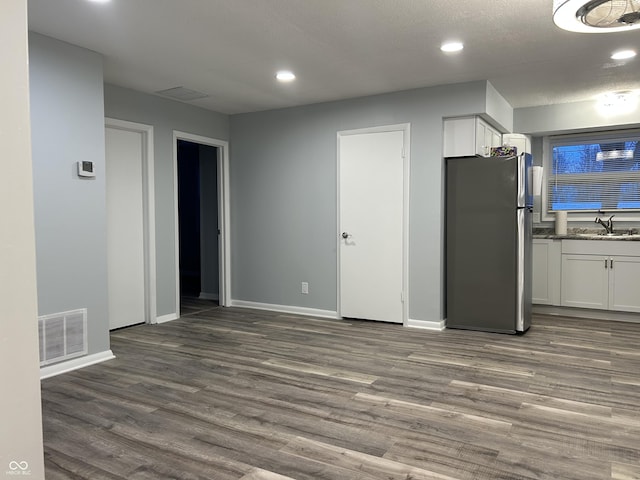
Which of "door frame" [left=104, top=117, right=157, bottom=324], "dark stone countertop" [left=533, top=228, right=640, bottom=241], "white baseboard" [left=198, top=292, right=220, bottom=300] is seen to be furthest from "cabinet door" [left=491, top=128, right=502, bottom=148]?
"white baseboard" [left=198, top=292, right=220, bottom=300]

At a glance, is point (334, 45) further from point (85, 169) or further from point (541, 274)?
point (541, 274)

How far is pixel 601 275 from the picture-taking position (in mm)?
5164

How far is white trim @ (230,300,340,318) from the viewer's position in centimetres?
538

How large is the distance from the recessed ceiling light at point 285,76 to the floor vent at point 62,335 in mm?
2473

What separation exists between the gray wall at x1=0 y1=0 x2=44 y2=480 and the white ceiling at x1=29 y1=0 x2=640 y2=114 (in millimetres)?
1777

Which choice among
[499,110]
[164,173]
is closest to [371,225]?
[499,110]

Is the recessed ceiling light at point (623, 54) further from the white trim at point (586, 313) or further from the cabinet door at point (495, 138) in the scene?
the white trim at point (586, 313)

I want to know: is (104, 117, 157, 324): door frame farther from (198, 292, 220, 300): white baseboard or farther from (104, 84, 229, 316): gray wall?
(198, 292, 220, 300): white baseboard

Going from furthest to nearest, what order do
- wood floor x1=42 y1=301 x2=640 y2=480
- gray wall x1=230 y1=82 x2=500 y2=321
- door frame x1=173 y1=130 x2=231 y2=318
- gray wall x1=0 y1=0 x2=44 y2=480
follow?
door frame x1=173 y1=130 x2=231 y2=318, gray wall x1=230 y1=82 x2=500 y2=321, wood floor x1=42 y1=301 x2=640 y2=480, gray wall x1=0 y1=0 x2=44 y2=480

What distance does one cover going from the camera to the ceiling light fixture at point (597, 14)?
2328 mm

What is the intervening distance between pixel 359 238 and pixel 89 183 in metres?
2.63

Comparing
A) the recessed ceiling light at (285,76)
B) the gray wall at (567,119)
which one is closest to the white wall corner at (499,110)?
the gray wall at (567,119)

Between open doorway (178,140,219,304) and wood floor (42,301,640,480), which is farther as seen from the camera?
open doorway (178,140,219,304)

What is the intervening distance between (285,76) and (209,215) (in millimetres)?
2715
